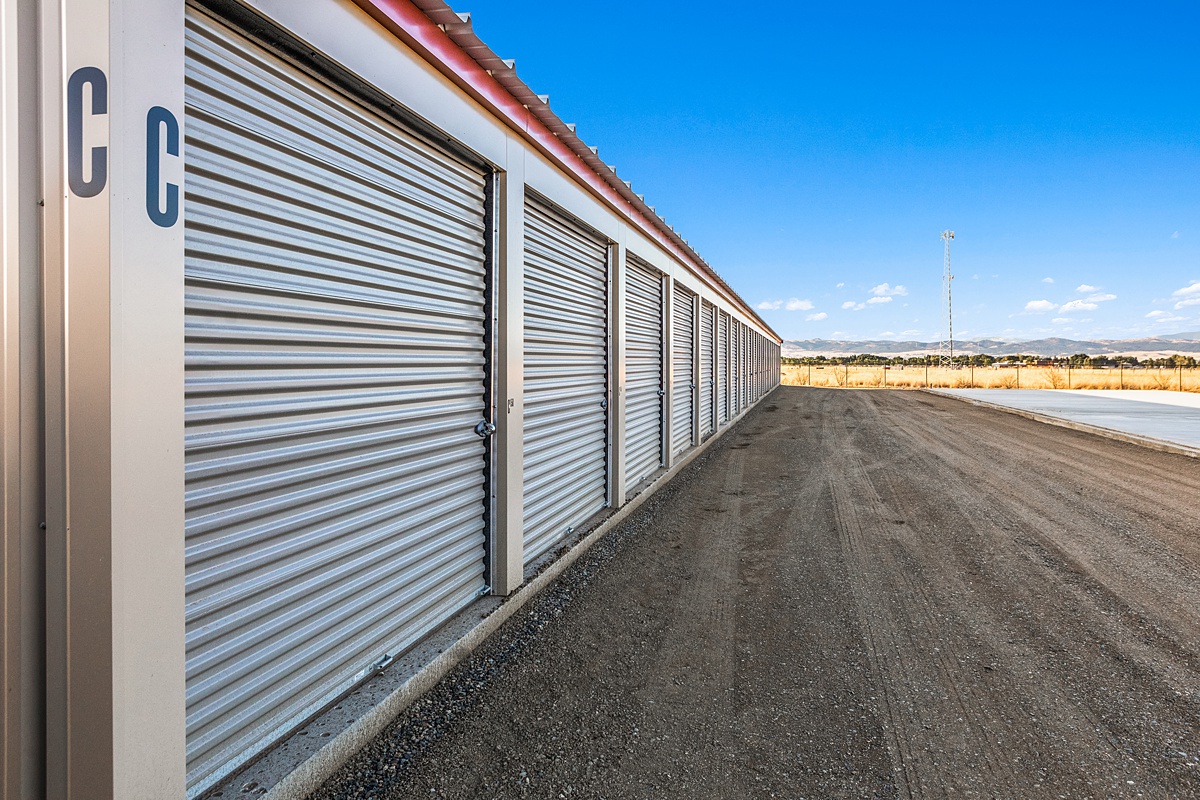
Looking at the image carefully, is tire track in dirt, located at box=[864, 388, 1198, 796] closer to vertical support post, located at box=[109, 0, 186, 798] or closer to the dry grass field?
vertical support post, located at box=[109, 0, 186, 798]

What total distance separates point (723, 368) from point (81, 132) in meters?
14.0

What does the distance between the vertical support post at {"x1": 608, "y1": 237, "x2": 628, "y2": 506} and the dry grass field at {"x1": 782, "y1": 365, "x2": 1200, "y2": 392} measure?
113 ft

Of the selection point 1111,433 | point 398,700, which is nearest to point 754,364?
point 1111,433

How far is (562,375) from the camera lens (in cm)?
533

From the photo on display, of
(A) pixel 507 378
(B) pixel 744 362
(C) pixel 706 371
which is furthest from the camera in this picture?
(B) pixel 744 362

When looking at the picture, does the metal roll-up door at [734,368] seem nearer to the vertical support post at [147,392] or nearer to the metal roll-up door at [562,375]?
the metal roll-up door at [562,375]

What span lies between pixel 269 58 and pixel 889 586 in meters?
4.89

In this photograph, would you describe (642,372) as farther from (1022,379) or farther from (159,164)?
(1022,379)

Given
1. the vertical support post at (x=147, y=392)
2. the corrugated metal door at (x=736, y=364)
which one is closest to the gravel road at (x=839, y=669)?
the vertical support post at (x=147, y=392)

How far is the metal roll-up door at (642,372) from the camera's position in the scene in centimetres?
733

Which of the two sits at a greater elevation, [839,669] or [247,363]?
[247,363]


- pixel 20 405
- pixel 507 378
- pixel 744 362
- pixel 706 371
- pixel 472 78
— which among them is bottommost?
pixel 20 405

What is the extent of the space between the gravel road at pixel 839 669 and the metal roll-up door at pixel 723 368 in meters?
7.43

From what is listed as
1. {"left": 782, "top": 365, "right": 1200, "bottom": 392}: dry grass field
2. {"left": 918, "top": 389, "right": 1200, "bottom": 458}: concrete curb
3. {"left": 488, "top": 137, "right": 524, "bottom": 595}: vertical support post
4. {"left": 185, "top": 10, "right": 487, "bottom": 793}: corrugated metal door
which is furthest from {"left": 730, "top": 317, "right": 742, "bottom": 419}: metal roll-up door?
{"left": 782, "top": 365, "right": 1200, "bottom": 392}: dry grass field
